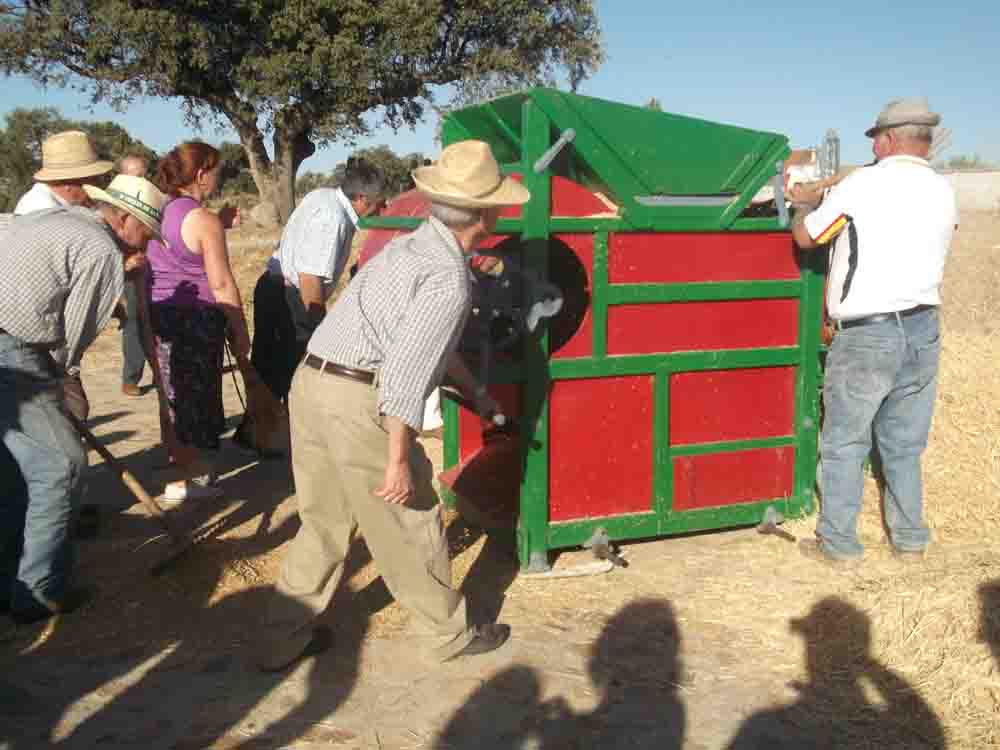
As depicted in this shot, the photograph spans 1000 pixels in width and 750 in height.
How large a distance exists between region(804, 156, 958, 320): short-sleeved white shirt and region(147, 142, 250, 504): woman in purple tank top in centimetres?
294

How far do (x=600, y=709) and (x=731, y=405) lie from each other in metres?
1.94

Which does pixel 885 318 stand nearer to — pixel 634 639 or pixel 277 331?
pixel 634 639

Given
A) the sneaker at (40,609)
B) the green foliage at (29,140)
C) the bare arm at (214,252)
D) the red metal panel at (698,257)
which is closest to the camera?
the sneaker at (40,609)

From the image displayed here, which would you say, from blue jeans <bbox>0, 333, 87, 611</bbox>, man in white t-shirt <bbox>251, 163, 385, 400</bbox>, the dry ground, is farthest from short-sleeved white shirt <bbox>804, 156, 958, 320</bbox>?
blue jeans <bbox>0, 333, 87, 611</bbox>

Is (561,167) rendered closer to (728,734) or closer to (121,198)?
(121,198)

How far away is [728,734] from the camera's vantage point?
343 cm

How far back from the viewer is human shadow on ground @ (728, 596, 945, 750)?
339cm

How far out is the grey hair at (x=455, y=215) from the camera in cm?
345

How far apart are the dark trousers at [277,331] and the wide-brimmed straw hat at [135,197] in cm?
156

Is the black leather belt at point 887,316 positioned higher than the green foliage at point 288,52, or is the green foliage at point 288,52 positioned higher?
the green foliage at point 288,52

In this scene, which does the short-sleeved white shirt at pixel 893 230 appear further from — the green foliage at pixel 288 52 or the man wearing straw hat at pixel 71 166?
the green foliage at pixel 288 52

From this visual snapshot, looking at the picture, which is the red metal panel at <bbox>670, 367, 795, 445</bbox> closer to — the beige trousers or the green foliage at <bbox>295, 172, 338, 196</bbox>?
the beige trousers

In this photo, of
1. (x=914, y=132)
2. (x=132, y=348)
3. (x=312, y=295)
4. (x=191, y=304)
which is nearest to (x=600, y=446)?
(x=914, y=132)

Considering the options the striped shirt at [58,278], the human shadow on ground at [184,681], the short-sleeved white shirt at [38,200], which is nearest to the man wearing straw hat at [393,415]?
the human shadow on ground at [184,681]
